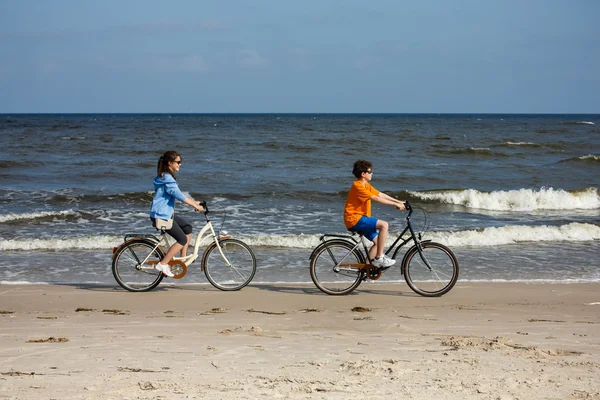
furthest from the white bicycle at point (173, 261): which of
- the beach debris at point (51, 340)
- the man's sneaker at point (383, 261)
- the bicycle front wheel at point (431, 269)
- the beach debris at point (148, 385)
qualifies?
the beach debris at point (148, 385)

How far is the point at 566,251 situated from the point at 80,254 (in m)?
8.80

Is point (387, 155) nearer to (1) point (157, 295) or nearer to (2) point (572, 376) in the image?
(1) point (157, 295)

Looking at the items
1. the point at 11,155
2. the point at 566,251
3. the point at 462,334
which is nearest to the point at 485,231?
the point at 566,251

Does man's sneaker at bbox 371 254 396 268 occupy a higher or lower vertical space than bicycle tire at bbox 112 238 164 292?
higher

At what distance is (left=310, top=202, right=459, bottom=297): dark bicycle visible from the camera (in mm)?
8266

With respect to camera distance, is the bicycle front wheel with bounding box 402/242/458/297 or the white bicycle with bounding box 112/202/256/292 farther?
the white bicycle with bounding box 112/202/256/292

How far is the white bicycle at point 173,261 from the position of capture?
8.54 meters

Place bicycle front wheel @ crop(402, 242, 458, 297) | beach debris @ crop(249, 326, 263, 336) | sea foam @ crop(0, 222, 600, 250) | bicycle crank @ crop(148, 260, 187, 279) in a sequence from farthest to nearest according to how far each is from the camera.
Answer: sea foam @ crop(0, 222, 600, 250), bicycle crank @ crop(148, 260, 187, 279), bicycle front wheel @ crop(402, 242, 458, 297), beach debris @ crop(249, 326, 263, 336)

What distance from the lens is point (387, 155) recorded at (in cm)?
3366

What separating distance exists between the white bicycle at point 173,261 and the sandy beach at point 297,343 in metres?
0.21

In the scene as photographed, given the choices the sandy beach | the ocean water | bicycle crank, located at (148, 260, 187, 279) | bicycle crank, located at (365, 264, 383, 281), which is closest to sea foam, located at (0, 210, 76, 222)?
the ocean water

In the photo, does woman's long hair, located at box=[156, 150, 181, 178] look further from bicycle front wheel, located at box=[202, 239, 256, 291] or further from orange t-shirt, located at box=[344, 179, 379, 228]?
orange t-shirt, located at box=[344, 179, 379, 228]

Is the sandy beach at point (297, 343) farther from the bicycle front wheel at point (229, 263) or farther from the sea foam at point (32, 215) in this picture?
the sea foam at point (32, 215)

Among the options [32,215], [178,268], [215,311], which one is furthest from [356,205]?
[32,215]
